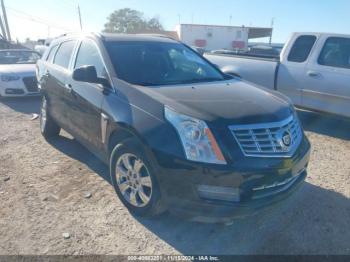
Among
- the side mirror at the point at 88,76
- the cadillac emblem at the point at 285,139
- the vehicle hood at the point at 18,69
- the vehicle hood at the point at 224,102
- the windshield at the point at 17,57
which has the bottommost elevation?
the vehicle hood at the point at 18,69

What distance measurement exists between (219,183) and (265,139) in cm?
57

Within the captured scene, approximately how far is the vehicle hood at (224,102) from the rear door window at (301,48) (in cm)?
323

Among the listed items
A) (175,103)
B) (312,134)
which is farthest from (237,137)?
(312,134)

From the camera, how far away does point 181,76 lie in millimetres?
3949

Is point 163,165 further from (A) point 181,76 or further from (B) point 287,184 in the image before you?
(A) point 181,76

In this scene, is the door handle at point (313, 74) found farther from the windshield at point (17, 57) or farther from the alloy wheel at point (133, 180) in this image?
the windshield at point (17, 57)

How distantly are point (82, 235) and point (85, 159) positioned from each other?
77.2 inches

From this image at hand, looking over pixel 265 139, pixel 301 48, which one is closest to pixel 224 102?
pixel 265 139

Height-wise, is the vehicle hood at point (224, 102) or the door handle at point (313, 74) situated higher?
the vehicle hood at point (224, 102)

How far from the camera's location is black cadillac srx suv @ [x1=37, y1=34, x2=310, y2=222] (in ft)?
8.70

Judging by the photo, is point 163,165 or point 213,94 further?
point 213,94

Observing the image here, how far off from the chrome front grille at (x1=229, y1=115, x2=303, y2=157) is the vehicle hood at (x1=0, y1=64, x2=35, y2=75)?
26.2ft

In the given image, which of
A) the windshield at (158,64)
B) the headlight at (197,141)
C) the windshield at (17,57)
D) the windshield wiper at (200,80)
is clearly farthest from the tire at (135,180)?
the windshield at (17,57)

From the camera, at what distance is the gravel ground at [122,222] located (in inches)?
115
